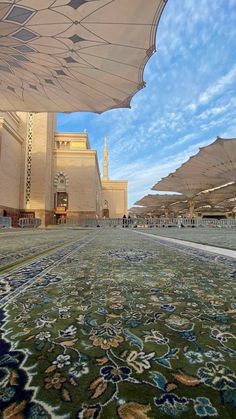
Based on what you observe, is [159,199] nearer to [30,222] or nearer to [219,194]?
[219,194]

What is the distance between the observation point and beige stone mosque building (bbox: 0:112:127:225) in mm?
15484

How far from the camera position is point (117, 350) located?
783 millimetres

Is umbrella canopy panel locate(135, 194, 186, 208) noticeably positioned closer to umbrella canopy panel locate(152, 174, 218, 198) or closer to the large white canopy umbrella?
umbrella canopy panel locate(152, 174, 218, 198)

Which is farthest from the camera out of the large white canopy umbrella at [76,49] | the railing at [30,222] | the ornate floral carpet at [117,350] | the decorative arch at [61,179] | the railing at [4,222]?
the decorative arch at [61,179]

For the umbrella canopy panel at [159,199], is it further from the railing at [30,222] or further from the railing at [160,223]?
the railing at [30,222]

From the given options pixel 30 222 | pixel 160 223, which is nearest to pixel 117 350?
pixel 30 222

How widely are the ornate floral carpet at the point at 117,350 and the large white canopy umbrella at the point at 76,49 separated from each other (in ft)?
15.1

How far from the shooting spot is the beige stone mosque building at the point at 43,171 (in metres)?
15.5

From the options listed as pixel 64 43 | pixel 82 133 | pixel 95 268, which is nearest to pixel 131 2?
pixel 64 43

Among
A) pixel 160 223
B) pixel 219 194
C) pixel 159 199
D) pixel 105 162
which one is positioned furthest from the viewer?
pixel 105 162

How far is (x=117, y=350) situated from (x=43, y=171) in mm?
18036

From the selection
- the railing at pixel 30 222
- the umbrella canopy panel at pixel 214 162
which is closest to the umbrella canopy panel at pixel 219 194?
the umbrella canopy panel at pixel 214 162

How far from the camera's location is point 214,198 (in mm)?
27328

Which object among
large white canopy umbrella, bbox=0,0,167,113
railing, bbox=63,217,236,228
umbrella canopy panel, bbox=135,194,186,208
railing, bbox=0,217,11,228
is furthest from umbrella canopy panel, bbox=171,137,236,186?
railing, bbox=0,217,11,228
